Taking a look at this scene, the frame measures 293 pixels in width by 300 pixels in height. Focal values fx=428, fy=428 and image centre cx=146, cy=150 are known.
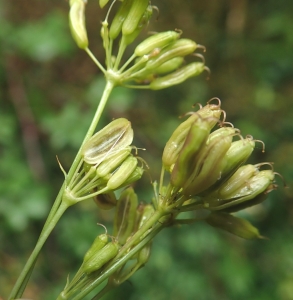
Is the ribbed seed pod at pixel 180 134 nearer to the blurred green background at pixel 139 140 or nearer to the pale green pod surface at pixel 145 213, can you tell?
the pale green pod surface at pixel 145 213

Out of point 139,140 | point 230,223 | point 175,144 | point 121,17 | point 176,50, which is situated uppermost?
point 121,17

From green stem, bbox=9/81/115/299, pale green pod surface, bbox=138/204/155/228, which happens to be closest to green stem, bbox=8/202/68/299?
green stem, bbox=9/81/115/299

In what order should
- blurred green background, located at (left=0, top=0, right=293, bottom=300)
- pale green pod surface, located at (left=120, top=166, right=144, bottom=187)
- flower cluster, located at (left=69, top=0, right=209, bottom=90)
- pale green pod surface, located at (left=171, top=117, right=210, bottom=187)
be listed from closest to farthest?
pale green pod surface, located at (left=171, top=117, right=210, bottom=187) < pale green pod surface, located at (left=120, top=166, right=144, bottom=187) < flower cluster, located at (left=69, top=0, right=209, bottom=90) < blurred green background, located at (left=0, top=0, right=293, bottom=300)

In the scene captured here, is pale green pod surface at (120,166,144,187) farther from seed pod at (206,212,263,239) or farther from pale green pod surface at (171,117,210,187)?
seed pod at (206,212,263,239)

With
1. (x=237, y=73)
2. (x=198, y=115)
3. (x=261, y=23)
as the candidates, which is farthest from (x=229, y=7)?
(x=198, y=115)

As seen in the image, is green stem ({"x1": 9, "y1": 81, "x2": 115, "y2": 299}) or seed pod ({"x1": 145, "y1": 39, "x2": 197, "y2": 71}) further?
seed pod ({"x1": 145, "y1": 39, "x2": 197, "y2": 71})

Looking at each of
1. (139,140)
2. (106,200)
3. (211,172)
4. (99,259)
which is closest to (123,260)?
(99,259)

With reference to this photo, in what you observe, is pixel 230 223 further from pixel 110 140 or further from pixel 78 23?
pixel 78 23
